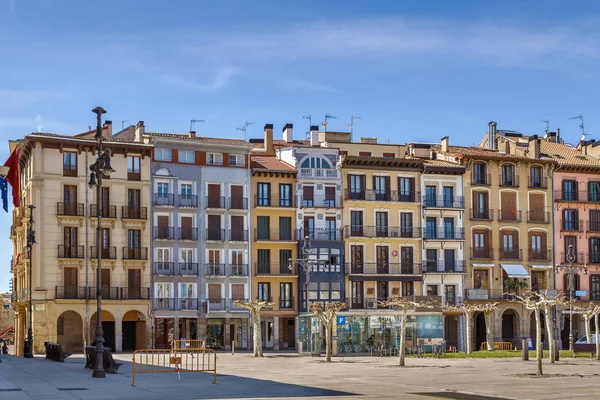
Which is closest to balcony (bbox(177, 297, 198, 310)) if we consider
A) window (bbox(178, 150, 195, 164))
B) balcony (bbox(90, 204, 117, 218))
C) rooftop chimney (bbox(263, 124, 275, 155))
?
balcony (bbox(90, 204, 117, 218))

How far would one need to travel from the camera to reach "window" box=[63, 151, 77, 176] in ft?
232

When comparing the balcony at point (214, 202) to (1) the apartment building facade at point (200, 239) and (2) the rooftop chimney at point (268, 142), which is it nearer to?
(1) the apartment building facade at point (200, 239)

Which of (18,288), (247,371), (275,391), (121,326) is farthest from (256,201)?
(275,391)

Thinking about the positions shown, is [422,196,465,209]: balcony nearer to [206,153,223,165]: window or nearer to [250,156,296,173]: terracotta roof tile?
[250,156,296,173]: terracotta roof tile

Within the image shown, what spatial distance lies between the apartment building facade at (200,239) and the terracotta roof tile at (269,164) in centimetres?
88

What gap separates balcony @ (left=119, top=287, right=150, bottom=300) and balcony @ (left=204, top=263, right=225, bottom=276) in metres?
4.77

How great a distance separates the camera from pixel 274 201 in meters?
76.0

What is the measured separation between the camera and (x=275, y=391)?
28531 millimetres

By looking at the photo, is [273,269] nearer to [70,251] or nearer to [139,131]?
[139,131]

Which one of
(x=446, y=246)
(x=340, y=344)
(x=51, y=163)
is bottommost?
(x=340, y=344)

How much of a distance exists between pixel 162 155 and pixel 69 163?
6.90 m

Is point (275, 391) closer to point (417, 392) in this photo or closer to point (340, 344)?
point (417, 392)

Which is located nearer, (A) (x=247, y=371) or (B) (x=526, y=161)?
(A) (x=247, y=371)

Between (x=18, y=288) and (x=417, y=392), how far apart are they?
5446cm
